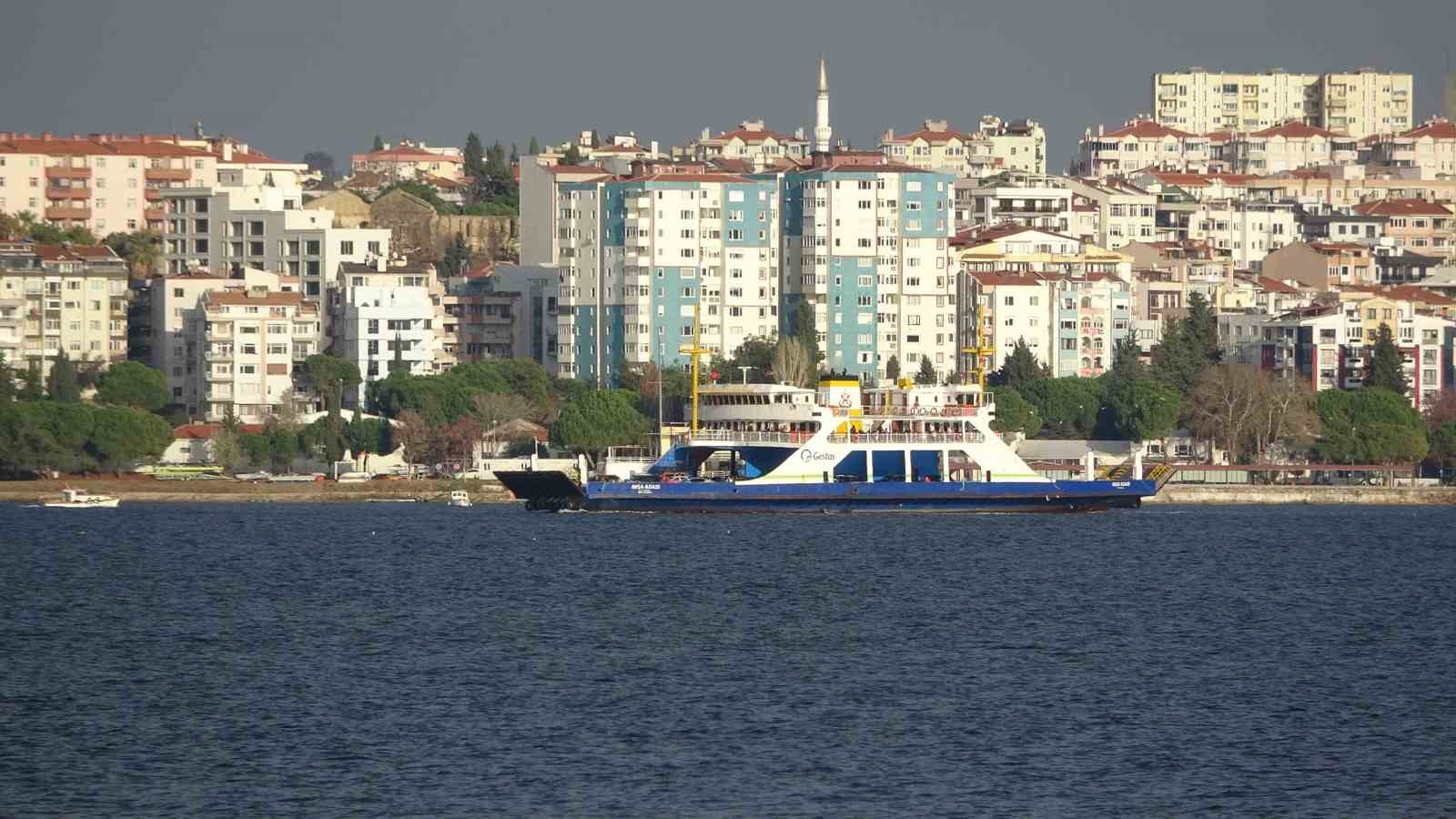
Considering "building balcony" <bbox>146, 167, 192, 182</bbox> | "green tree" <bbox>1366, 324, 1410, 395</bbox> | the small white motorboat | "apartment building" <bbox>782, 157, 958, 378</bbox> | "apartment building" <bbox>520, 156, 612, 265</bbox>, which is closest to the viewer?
the small white motorboat

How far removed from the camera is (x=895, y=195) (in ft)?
359

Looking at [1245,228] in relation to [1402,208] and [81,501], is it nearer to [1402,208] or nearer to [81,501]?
[1402,208]

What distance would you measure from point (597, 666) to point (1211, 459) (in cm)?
6273

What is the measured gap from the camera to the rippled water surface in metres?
26.5

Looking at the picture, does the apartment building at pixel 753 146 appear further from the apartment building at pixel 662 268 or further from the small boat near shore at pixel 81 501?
the small boat near shore at pixel 81 501

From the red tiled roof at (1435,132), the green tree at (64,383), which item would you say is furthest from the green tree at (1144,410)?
the red tiled roof at (1435,132)

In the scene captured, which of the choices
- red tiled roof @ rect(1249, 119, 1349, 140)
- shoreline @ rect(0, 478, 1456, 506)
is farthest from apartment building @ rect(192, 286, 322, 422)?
red tiled roof @ rect(1249, 119, 1349, 140)

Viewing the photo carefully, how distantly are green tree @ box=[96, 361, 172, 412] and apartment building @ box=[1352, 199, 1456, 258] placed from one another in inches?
2754

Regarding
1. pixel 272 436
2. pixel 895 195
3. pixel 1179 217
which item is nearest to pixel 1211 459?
pixel 895 195

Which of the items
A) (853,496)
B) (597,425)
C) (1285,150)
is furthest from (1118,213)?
(853,496)

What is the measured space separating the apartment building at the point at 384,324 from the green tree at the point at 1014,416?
23.2m

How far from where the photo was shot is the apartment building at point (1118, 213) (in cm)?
13000

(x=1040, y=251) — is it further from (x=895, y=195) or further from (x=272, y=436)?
(x=272, y=436)

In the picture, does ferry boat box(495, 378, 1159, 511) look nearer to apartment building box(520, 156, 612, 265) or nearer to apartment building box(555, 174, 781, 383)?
apartment building box(555, 174, 781, 383)
